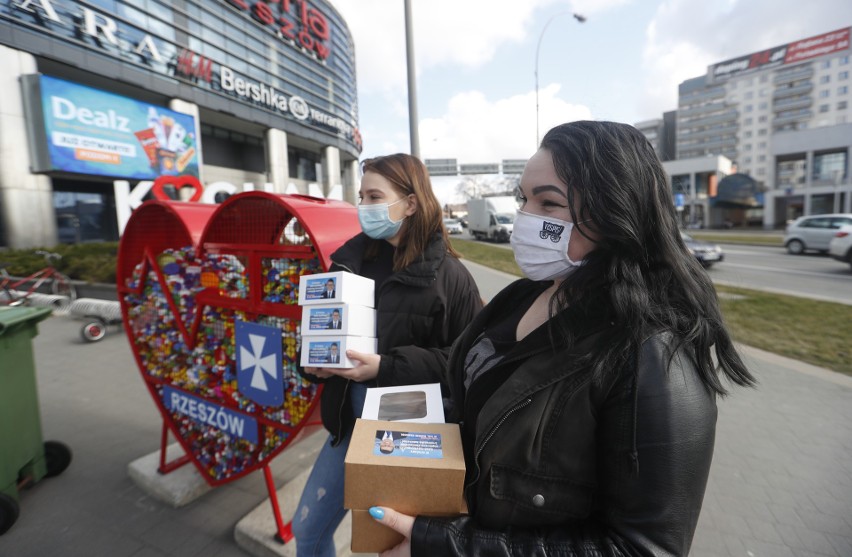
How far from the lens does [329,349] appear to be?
1741 millimetres

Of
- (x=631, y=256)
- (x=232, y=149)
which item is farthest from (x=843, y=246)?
(x=232, y=149)

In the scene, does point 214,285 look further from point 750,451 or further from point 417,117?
point 417,117

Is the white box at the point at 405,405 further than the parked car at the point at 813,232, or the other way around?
the parked car at the point at 813,232

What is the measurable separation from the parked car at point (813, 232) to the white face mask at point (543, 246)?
65.9 feet

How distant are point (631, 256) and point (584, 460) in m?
0.48

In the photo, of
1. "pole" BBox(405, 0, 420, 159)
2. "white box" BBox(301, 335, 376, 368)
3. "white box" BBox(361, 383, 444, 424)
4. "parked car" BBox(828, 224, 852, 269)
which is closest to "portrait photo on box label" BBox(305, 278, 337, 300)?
"white box" BBox(301, 335, 376, 368)

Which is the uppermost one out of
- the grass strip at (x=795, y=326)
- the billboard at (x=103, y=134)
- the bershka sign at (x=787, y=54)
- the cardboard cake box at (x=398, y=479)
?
the bershka sign at (x=787, y=54)

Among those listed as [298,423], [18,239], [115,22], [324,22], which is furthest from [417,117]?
[324,22]

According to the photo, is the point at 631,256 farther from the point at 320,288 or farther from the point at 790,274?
the point at 790,274

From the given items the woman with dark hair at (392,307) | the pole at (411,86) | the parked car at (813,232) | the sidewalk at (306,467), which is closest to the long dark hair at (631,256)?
the woman with dark hair at (392,307)

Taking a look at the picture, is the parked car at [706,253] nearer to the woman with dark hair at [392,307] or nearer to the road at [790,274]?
the road at [790,274]

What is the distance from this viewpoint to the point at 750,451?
10.9ft

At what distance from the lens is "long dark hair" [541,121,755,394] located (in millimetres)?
929

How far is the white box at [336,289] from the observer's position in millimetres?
1734
